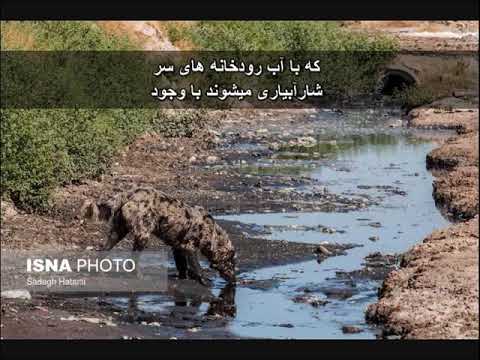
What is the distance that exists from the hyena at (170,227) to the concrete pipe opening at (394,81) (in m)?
49.7

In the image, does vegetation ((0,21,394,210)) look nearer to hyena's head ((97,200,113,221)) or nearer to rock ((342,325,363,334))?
hyena's head ((97,200,113,221))

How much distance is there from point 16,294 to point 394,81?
5935 centimetres

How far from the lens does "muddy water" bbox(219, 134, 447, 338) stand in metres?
18.3

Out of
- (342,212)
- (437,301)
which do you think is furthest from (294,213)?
(437,301)

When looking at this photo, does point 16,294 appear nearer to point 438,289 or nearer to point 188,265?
point 188,265

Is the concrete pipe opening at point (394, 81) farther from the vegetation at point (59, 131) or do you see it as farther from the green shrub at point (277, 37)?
the vegetation at point (59, 131)

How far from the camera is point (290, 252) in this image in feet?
77.5

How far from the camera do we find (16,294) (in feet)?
55.2

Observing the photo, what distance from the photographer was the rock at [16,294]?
1670 cm

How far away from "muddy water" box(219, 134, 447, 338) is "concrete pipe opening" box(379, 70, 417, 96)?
78.1ft

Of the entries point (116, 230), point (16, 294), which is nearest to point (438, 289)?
point (116, 230)

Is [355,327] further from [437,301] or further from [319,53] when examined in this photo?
[319,53]

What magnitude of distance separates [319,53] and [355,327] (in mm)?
53592

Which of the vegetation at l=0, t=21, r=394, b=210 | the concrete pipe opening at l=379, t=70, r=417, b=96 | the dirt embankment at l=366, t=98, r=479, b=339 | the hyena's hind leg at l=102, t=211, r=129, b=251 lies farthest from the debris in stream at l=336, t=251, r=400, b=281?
the concrete pipe opening at l=379, t=70, r=417, b=96
